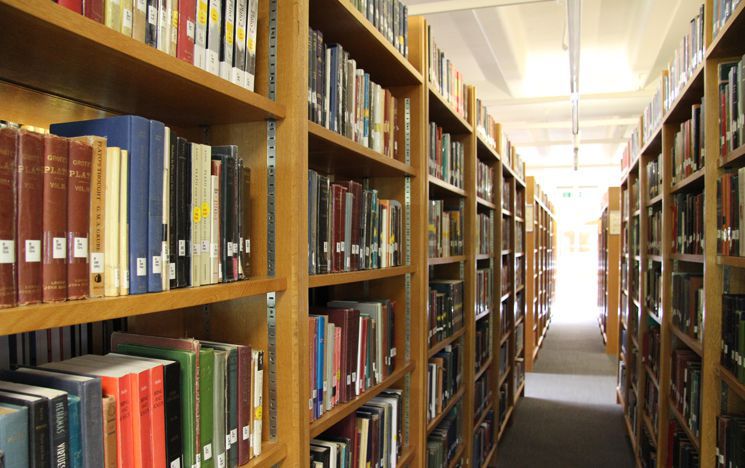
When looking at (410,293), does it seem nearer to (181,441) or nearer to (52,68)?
(181,441)

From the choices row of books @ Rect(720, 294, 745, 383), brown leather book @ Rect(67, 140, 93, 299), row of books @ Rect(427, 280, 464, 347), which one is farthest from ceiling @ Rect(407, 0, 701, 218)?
brown leather book @ Rect(67, 140, 93, 299)

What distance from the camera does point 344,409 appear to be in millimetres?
1486

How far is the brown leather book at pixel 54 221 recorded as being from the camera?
0.71 m

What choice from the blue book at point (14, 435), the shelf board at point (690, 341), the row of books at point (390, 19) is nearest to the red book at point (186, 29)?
the blue book at point (14, 435)

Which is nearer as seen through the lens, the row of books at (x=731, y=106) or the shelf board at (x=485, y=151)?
the row of books at (x=731, y=106)

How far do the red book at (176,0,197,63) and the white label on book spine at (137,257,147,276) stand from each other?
37 cm

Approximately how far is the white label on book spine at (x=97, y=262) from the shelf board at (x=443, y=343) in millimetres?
1608

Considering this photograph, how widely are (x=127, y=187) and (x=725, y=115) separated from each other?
1.86 m

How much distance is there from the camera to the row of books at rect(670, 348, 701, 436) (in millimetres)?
2135

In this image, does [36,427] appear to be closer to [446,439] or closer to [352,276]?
[352,276]

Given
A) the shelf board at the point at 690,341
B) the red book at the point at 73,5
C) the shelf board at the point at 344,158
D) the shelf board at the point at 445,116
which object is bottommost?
the shelf board at the point at 690,341

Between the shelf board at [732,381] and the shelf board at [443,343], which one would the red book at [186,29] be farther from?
the shelf board at [732,381]

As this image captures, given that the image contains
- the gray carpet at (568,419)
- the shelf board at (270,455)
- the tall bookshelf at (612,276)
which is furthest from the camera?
the tall bookshelf at (612,276)

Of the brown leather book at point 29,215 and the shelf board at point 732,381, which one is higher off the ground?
the brown leather book at point 29,215
